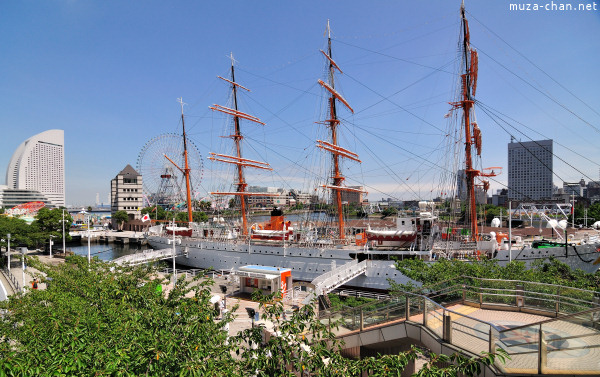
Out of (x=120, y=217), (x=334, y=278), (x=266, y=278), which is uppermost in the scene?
(x=120, y=217)

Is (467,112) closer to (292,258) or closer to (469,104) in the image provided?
(469,104)

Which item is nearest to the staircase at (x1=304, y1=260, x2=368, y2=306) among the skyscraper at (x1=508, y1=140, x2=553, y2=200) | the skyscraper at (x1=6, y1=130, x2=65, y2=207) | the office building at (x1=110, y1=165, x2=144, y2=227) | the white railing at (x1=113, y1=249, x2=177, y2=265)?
the white railing at (x1=113, y1=249, x2=177, y2=265)

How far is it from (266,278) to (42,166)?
215104 mm

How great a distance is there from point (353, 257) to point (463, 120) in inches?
629

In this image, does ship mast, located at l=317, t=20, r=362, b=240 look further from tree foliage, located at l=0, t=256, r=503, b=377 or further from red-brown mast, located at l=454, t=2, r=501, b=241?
tree foliage, located at l=0, t=256, r=503, b=377

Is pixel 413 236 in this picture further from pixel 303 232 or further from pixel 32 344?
pixel 32 344

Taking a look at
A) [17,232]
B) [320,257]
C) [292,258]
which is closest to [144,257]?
[292,258]

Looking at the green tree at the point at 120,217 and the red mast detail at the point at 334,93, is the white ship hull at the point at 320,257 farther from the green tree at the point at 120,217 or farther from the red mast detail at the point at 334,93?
the green tree at the point at 120,217

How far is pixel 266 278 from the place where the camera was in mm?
20516

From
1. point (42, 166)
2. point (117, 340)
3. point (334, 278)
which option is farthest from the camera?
point (42, 166)

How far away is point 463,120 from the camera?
29.1 meters

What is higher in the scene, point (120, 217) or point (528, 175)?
point (528, 175)

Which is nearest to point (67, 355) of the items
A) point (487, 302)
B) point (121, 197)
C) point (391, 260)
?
point (487, 302)

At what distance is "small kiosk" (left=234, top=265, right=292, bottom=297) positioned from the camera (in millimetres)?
20625
